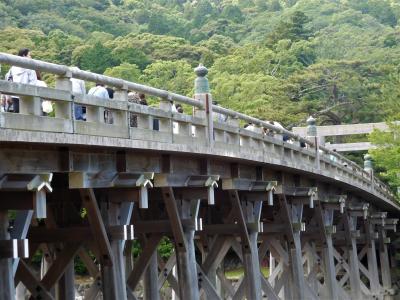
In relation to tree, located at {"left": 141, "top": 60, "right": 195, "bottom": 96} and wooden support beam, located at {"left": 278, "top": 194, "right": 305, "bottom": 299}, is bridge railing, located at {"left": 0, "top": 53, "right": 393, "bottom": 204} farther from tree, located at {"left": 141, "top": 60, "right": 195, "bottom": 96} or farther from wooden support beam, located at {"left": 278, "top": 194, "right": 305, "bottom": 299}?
tree, located at {"left": 141, "top": 60, "right": 195, "bottom": 96}

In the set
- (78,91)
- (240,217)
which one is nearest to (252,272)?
(240,217)

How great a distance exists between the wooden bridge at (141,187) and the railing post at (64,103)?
0.04ft

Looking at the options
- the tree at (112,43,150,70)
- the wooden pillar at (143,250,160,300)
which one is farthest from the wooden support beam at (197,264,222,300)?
the tree at (112,43,150,70)

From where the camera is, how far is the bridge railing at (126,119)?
1001 cm

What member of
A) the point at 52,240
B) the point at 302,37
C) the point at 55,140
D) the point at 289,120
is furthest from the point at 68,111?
the point at 302,37

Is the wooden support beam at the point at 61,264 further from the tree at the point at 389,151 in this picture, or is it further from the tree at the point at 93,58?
the tree at the point at 93,58

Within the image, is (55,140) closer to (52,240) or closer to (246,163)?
(52,240)

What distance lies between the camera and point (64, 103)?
35.3ft

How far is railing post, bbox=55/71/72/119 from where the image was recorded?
10680 mm

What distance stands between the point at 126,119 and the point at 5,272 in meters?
2.93

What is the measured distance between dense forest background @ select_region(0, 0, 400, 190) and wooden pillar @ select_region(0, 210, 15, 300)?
26.6 meters

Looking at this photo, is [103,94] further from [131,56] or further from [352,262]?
[131,56]

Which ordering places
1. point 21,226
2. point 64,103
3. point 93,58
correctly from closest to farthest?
point 21,226, point 64,103, point 93,58

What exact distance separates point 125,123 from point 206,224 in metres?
7.17
